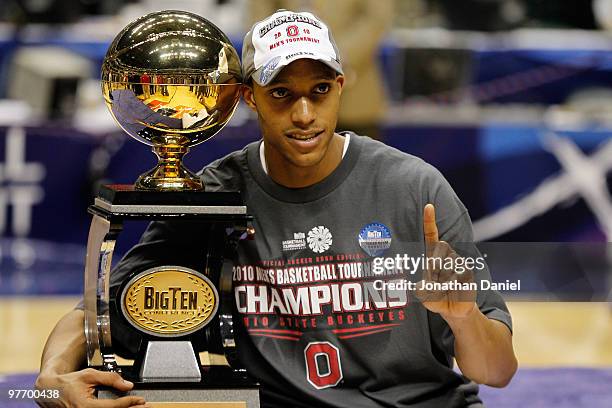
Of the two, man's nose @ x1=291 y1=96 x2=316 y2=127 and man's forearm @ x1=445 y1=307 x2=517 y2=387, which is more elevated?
man's nose @ x1=291 y1=96 x2=316 y2=127

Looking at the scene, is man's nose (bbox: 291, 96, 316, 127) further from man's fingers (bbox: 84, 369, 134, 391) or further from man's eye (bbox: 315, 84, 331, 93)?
man's fingers (bbox: 84, 369, 134, 391)

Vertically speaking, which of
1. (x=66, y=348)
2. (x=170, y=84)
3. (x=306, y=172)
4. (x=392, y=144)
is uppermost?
(x=392, y=144)

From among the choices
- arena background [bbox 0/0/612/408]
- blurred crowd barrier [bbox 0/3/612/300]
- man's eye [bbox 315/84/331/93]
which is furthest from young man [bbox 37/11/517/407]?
blurred crowd barrier [bbox 0/3/612/300]

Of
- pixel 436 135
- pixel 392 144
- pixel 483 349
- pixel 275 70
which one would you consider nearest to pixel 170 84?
pixel 275 70

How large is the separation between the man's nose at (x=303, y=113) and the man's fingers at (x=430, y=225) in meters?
0.26

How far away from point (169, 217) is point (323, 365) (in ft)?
1.31

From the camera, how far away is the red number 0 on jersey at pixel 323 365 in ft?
6.96

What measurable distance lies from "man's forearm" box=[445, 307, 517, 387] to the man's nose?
414 mm

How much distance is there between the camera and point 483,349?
6.55ft

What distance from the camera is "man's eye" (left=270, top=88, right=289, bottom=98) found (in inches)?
81.0

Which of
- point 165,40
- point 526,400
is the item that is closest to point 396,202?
point 165,40

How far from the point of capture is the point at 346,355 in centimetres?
213

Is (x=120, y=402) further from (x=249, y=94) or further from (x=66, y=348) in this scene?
(x=249, y=94)

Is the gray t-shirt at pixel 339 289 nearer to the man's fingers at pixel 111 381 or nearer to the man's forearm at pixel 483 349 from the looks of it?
the man's forearm at pixel 483 349
